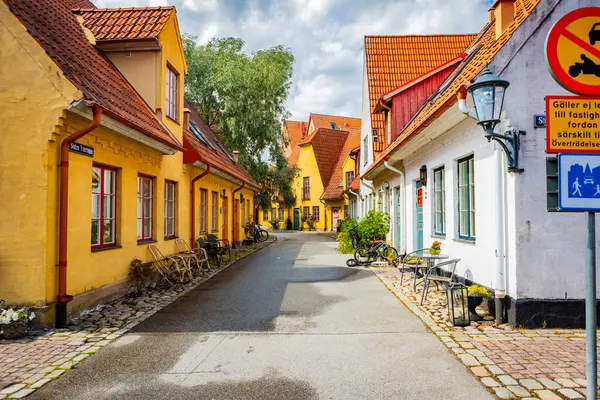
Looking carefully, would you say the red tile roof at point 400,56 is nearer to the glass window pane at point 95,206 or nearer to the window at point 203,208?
the window at point 203,208

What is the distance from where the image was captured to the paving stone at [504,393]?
144 inches

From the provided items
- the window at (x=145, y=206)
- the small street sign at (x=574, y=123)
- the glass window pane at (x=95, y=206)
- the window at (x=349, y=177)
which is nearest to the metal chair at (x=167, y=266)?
the window at (x=145, y=206)

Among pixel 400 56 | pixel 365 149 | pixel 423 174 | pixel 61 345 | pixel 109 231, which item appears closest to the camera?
pixel 61 345

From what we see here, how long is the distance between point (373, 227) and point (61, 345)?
1083cm

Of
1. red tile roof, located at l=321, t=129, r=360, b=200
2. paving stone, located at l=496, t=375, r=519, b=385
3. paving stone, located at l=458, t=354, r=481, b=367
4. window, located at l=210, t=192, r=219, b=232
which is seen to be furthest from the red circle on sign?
red tile roof, located at l=321, t=129, r=360, b=200

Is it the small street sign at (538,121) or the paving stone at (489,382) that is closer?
the paving stone at (489,382)

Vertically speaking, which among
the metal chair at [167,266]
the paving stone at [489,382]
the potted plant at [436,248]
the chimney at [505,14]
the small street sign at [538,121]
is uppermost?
the chimney at [505,14]

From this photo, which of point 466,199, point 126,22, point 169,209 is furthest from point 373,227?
point 126,22

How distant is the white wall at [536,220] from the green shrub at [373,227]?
8849 millimetres

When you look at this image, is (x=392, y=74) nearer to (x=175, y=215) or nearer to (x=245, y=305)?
(x=175, y=215)

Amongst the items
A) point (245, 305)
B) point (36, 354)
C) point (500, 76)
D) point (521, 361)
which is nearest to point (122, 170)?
point (245, 305)

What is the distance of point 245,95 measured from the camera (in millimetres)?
23859

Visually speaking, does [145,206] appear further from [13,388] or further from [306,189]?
[306,189]

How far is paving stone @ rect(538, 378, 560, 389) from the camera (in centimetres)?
381
